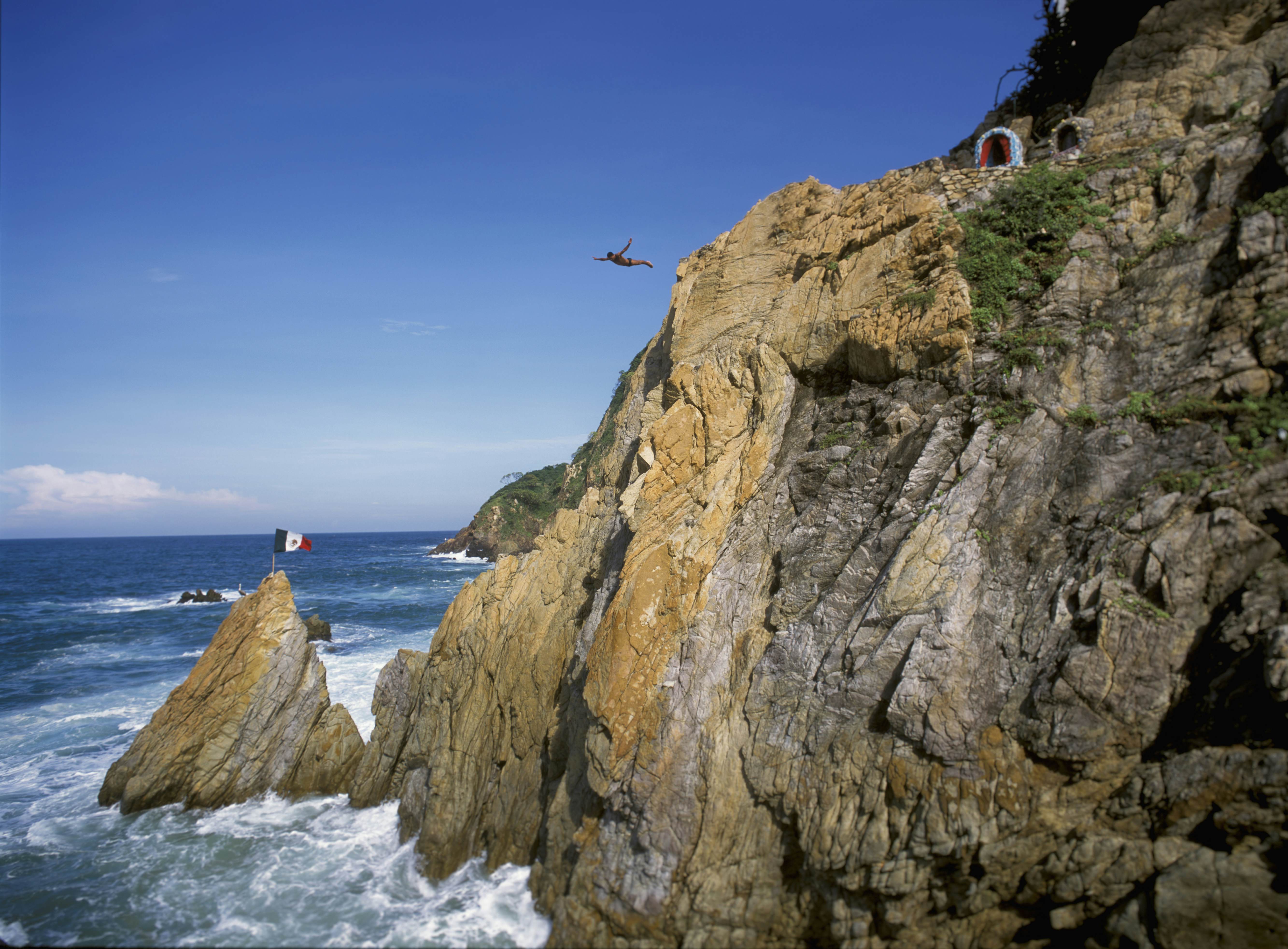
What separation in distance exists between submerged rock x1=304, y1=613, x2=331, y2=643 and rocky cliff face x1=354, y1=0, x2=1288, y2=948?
1725 centimetres

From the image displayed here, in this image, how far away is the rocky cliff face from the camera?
22.3ft

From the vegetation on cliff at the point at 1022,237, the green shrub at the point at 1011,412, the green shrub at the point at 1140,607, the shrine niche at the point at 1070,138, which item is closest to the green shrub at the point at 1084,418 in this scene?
the green shrub at the point at 1011,412

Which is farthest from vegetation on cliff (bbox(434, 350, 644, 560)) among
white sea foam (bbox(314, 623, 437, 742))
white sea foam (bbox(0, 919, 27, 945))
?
white sea foam (bbox(0, 919, 27, 945))

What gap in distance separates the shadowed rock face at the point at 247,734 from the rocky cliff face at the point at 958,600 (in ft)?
12.7

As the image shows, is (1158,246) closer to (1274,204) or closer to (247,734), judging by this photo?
(1274,204)

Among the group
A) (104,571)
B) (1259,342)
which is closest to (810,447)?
(1259,342)

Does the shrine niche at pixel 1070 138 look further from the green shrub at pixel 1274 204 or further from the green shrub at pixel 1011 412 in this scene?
the green shrub at pixel 1011 412

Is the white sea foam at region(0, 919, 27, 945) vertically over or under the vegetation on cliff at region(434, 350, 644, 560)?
under

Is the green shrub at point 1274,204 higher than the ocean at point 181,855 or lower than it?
higher

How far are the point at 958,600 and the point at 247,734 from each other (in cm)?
1593

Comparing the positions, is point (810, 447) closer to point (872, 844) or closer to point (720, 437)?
point (720, 437)

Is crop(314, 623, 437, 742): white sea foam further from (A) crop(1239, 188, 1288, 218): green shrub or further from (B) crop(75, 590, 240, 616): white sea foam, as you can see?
(A) crop(1239, 188, 1288, 218): green shrub

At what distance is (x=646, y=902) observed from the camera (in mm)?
8547

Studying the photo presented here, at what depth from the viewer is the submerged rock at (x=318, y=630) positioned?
27781 mm
